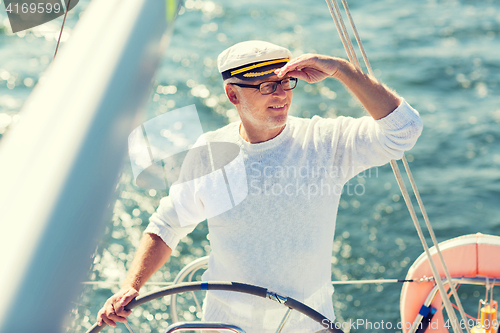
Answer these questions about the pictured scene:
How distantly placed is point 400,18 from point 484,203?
5113mm

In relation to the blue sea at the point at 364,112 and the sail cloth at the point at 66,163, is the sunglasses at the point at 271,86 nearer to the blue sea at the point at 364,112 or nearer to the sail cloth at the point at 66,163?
the sail cloth at the point at 66,163

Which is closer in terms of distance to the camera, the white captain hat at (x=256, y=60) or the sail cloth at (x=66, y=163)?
the sail cloth at (x=66, y=163)

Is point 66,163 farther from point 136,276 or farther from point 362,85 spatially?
point 136,276

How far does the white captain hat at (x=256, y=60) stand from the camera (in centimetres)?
176

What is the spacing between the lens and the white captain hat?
5.79ft

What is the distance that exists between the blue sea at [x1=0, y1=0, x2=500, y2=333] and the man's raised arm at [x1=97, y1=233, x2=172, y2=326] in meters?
1.85

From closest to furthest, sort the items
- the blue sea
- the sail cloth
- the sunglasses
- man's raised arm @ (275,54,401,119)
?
the sail cloth
man's raised arm @ (275,54,401,119)
the sunglasses
the blue sea

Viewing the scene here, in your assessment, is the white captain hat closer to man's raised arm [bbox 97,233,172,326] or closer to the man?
the man

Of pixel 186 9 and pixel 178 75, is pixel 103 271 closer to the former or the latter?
pixel 178 75

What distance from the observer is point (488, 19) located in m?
9.43

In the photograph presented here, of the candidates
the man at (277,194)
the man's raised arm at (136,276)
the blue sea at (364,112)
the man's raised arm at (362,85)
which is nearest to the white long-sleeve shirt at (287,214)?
the man at (277,194)

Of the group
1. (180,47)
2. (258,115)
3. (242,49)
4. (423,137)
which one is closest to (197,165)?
(258,115)

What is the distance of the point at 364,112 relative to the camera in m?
7.17

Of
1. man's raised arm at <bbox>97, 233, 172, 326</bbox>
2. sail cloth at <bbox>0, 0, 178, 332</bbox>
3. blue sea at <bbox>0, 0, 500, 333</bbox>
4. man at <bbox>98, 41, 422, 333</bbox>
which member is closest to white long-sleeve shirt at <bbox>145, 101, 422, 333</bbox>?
man at <bbox>98, 41, 422, 333</bbox>
